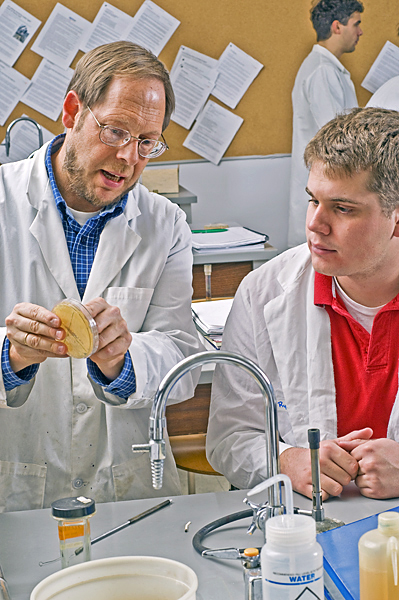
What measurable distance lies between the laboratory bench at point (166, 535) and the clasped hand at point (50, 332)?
0.29 m

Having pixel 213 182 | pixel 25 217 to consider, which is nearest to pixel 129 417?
pixel 25 217

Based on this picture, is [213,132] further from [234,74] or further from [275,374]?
[275,374]

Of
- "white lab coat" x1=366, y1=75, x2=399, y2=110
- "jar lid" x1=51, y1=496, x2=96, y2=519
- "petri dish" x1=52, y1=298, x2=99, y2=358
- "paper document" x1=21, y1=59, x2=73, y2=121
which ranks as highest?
"paper document" x1=21, y1=59, x2=73, y2=121

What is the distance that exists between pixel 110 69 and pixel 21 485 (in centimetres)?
96

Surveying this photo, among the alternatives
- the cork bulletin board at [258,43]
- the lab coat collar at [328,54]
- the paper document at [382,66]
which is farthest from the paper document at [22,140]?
the paper document at [382,66]

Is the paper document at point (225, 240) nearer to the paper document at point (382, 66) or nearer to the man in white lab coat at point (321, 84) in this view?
the man in white lab coat at point (321, 84)

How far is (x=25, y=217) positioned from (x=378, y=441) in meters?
0.94

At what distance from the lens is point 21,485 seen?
152cm

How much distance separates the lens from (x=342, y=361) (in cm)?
148

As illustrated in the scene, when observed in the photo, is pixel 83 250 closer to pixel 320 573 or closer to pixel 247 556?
pixel 247 556

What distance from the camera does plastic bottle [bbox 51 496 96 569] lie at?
98 centimetres

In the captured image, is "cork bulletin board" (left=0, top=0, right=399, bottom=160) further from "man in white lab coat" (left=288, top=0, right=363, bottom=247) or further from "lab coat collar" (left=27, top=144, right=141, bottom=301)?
"lab coat collar" (left=27, top=144, right=141, bottom=301)

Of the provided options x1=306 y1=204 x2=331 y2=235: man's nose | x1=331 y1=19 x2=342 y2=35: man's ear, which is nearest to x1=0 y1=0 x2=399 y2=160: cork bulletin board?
x1=331 y1=19 x2=342 y2=35: man's ear

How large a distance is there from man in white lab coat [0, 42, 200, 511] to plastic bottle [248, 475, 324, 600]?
2.38 ft
